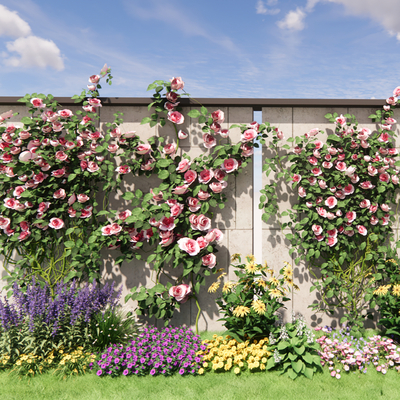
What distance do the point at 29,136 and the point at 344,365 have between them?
451cm

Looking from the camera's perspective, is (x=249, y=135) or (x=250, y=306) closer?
(x=250, y=306)

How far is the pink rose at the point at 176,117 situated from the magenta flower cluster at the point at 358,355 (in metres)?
3.04

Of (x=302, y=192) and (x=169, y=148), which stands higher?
(x=169, y=148)

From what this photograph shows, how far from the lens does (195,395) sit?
273 centimetres

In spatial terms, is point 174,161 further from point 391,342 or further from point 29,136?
point 391,342

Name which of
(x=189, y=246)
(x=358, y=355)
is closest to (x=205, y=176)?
(x=189, y=246)

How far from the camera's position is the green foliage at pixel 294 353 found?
298cm

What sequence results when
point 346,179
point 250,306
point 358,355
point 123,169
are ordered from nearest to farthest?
point 358,355
point 250,306
point 123,169
point 346,179

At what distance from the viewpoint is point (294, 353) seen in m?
3.06

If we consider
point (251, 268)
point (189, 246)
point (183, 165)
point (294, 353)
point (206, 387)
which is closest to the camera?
point (206, 387)

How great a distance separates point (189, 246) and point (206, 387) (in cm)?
142

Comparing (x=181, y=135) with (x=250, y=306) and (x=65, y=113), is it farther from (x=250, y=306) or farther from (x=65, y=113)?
(x=250, y=306)

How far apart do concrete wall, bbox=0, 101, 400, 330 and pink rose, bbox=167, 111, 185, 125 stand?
0.51ft

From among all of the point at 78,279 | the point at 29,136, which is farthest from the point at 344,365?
the point at 29,136
